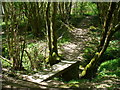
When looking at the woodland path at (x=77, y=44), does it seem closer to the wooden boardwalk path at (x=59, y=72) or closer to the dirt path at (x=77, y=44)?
the dirt path at (x=77, y=44)

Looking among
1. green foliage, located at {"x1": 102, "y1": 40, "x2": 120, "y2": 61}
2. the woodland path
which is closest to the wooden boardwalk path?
the woodland path

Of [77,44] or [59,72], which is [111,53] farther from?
[59,72]

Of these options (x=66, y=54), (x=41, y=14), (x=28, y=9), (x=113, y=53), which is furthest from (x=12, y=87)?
(x=41, y=14)

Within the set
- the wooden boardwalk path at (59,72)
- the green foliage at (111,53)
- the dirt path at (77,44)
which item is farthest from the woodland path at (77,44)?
the wooden boardwalk path at (59,72)

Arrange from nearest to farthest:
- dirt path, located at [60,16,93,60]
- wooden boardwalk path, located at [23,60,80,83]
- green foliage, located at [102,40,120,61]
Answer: wooden boardwalk path, located at [23,60,80,83], green foliage, located at [102,40,120,61], dirt path, located at [60,16,93,60]

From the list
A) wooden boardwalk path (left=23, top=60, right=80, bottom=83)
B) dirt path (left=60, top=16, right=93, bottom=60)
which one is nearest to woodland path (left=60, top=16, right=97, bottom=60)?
dirt path (left=60, top=16, right=93, bottom=60)

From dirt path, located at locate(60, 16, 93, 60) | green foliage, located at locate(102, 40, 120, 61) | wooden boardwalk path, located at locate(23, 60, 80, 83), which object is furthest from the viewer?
dirt path, located at locate(60, 16, 93, 60)

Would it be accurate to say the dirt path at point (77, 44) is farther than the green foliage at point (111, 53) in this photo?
Yes

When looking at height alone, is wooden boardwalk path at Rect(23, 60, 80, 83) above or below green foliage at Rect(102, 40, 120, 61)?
above

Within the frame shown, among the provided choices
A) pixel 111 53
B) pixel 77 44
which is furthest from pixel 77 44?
pixel 111 53

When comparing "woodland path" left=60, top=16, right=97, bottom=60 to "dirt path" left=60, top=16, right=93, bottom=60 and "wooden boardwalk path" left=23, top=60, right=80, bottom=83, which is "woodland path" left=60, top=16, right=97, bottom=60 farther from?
"wooden boardwalk path" left=23, top=60, right=80, bottom=83

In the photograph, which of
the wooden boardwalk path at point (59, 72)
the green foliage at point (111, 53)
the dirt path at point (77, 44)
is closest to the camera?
the wooden boardwalk path at point (59, 72)

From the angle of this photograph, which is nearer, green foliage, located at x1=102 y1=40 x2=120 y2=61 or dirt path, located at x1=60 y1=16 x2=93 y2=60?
green foliage, located at x1=102 y1=40 x2=120 y2=61

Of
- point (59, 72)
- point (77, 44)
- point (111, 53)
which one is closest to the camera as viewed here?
point (59, 72)
